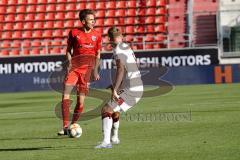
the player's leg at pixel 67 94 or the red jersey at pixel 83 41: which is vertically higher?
the red jersey at pixel 83 41

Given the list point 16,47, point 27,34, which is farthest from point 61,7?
point 16,47

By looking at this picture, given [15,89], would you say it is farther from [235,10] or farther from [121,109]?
[121,109]

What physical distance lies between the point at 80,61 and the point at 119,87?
8.60 ft

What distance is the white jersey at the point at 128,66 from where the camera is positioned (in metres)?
10.5

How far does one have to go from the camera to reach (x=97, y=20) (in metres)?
35.7

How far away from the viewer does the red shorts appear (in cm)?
1328

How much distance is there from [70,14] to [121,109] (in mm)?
25538

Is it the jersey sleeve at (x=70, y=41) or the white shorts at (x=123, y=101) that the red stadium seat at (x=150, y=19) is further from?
the white shorts at (x=123, y=101)

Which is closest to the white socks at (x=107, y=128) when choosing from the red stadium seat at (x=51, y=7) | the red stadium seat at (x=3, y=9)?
the red stadium seat at (x=51, y=7)

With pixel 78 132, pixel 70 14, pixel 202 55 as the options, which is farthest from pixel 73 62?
pixel 70 14

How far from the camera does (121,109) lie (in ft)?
35.7

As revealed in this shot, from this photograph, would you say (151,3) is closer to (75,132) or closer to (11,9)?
(11,9)

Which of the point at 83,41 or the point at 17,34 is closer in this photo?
the point at 83,41

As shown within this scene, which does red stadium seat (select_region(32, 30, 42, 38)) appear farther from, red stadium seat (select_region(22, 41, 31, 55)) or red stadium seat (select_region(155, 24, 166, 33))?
red stadium seat (select_region(155, 24, 166, 33))
